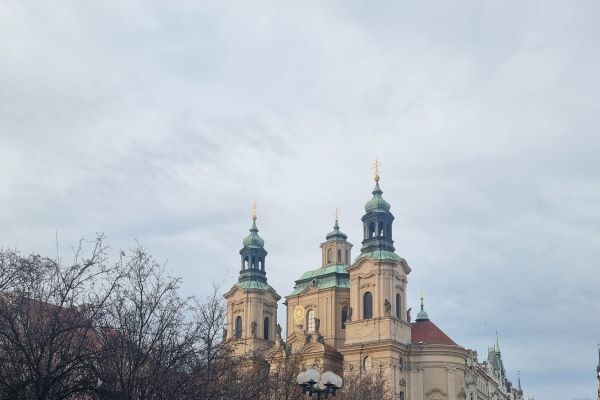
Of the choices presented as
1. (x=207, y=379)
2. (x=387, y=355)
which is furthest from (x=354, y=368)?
(x=207, y=379)

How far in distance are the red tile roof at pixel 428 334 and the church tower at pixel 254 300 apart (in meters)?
16.1

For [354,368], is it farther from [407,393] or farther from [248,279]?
[248,279]

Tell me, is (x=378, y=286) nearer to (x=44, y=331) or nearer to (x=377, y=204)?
(x=377, y=204)

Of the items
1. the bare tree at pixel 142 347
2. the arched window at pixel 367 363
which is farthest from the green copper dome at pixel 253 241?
the bare tree at pixel 142 347

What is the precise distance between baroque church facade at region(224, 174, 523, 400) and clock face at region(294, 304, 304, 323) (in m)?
0.12

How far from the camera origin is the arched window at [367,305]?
7900 cm

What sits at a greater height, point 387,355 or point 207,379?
point 387,355

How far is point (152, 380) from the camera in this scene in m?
26.4

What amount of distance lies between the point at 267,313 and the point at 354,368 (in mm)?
19045

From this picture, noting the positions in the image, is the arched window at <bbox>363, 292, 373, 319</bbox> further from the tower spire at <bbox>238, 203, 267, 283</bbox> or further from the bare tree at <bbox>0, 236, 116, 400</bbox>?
the bare tree at <bbox>0, 236, 116, 400</bbox>

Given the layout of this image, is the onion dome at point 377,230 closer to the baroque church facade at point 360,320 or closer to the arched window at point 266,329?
the baroque church facade at point 360,320

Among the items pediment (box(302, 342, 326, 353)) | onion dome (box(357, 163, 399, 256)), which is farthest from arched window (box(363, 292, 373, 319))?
pediment (box(302, 342, 326, 353))

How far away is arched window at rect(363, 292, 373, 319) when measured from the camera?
79.0 m

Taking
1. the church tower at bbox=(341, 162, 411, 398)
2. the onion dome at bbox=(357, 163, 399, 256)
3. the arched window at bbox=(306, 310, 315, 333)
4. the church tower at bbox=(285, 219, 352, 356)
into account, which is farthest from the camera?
the arched window at bbox=(306, 310, 315, 333)
